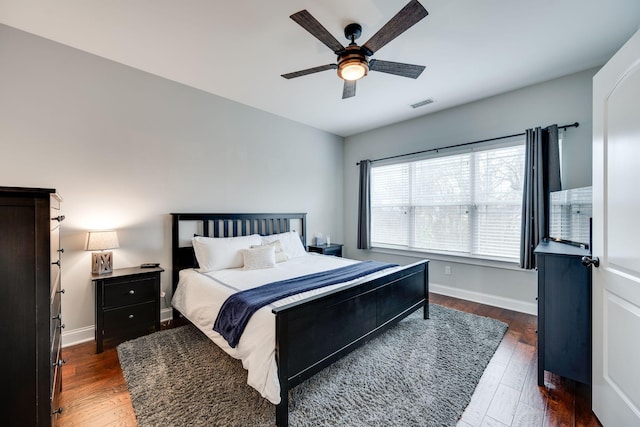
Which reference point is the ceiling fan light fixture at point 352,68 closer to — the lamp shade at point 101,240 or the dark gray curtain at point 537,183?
the dark gray curtain at point 537,183

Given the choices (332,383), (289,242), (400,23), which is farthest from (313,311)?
(289,242)

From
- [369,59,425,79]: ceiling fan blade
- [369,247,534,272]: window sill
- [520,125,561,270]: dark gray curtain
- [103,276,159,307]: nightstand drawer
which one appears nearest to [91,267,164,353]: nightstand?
[103,276,159,307]: nightstand drawer

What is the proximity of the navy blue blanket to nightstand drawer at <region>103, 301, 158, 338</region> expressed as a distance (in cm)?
106

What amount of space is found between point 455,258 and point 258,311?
3.21 meters

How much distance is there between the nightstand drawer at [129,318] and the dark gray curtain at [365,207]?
11.1ft

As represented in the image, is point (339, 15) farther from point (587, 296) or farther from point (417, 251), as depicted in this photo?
point (417, 251)

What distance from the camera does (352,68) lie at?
7.03 feet

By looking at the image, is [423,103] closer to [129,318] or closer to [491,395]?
[491,395]

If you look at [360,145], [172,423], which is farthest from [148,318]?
[360,145]

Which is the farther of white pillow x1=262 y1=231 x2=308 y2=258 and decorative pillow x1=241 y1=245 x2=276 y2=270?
white pillow x1=262 y1=231 x2=308 y2=258

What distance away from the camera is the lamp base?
103 inches

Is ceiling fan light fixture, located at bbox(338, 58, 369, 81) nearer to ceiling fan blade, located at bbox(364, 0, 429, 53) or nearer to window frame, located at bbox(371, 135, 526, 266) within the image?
ceiling fan blade, located at bbox(364, 0, 429, 53)

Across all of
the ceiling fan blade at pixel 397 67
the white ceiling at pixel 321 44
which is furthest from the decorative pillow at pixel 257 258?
the ceiling fan blade at pixel 397 67

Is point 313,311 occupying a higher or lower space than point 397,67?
lower
